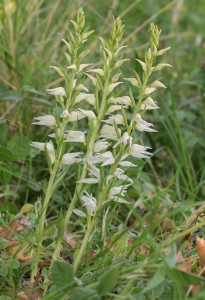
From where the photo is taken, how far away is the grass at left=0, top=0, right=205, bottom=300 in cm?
166

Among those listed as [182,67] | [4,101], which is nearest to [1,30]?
[4,101]

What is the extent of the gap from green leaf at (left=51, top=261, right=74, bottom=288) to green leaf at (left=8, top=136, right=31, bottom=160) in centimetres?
74

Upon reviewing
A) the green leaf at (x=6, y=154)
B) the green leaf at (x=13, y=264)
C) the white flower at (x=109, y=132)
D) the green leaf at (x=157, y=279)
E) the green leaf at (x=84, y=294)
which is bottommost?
the green leaf at (x=13, y=264)

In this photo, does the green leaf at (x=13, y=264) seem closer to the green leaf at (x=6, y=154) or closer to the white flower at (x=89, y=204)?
the white flower at (x=89, y=204)

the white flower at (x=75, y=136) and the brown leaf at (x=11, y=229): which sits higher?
the white flower at (x=75, y=136)

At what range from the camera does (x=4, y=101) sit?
121 inches

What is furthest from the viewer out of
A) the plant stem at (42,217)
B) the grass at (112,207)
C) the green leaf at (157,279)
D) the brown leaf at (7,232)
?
the brown leaf at (7,232)

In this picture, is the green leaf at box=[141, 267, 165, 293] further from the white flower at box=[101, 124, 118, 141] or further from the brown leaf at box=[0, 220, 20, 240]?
the brown leaf at box=[0, 220, 20, 240]

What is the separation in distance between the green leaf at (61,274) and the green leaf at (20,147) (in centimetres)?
74

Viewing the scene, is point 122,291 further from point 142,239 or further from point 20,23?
point 20,23

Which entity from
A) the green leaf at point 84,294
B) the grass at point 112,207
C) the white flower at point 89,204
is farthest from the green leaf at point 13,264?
the green leaf at point 84,294

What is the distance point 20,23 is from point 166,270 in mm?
1984

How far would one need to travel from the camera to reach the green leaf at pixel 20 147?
2.33 m

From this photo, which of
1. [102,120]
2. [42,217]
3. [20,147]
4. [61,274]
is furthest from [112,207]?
[61,274]
